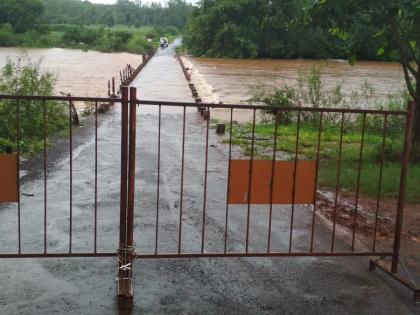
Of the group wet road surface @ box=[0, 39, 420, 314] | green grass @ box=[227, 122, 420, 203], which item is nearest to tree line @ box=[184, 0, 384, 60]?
green grass @ box=[227, 122, 420, 203]

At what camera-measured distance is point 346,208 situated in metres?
8.05

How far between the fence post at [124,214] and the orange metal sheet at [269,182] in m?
0.91

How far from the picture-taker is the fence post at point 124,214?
15.3 ft

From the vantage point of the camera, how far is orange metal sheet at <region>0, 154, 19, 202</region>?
4.77 meters

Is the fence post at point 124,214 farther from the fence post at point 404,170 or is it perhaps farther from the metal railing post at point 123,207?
the fence post at point 404,170

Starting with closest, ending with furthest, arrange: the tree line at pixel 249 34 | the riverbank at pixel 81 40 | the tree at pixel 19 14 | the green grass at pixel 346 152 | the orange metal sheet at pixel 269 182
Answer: the orange metal sheet at pixel 269 182, the green grass at pixel 346 152, the tree line at pixel 249 34, the riverbank at pixel 81 40, the tree at pixel 19 14

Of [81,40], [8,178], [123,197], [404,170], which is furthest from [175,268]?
[81,40]

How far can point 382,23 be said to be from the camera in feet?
32.2

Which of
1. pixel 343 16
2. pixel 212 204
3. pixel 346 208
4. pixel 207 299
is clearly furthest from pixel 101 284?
pixel 343 16

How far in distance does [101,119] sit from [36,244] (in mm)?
12677

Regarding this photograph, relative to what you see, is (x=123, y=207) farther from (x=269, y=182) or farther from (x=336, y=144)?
(x=336, y=144)

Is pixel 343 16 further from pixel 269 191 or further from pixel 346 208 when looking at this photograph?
pixel 269 191

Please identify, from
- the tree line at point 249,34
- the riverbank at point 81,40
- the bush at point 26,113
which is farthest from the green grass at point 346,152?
the riverbank at point 81,40

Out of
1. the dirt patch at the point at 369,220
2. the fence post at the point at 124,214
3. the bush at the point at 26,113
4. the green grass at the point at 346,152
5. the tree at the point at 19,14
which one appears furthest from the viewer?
the tree at the point at 19,14
